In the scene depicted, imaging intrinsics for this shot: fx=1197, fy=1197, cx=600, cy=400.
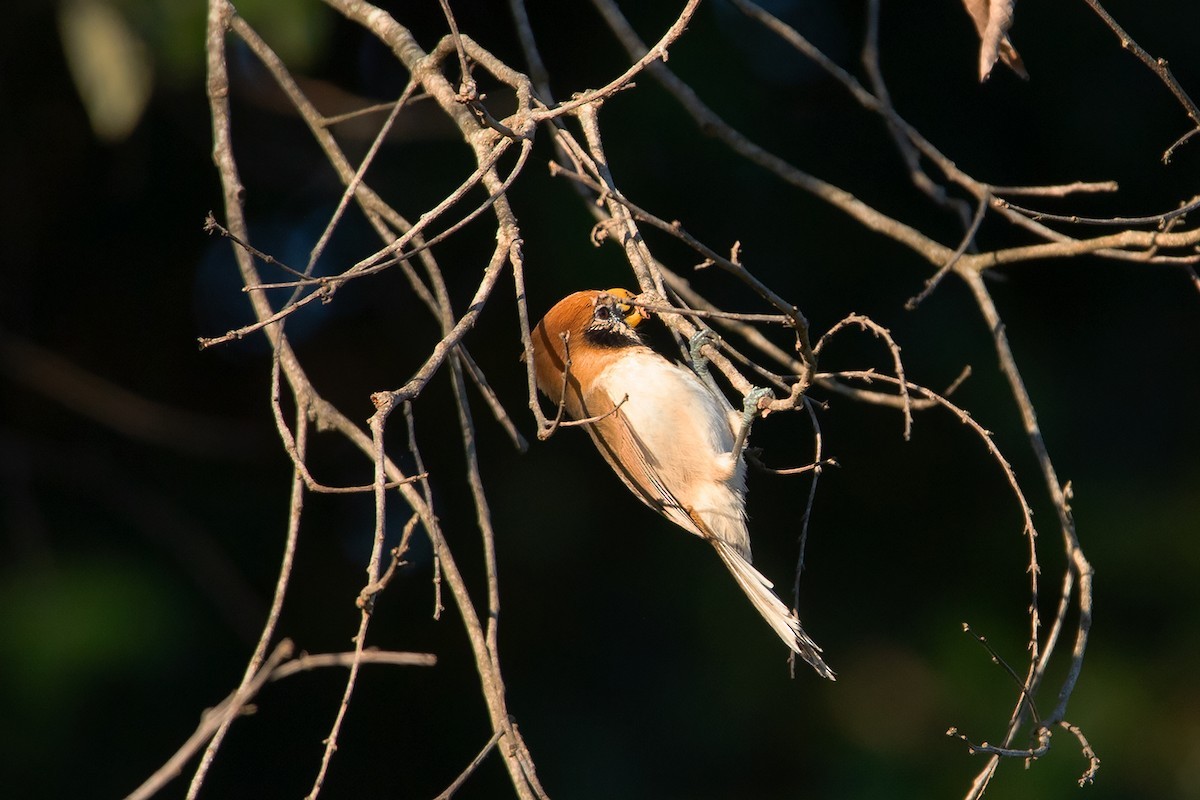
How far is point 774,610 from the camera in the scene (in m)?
2.37

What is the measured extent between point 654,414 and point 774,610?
1.66ft

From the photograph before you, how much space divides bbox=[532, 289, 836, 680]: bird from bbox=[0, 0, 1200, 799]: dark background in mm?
1151

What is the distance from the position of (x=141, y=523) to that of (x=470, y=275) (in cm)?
142

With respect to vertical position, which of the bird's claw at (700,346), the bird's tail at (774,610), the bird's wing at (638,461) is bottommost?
the bird's tail at (774,610)

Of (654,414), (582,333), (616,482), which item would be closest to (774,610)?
(654,414)

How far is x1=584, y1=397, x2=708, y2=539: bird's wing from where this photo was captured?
2680 millimetres

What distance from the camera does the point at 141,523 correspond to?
4.12 m

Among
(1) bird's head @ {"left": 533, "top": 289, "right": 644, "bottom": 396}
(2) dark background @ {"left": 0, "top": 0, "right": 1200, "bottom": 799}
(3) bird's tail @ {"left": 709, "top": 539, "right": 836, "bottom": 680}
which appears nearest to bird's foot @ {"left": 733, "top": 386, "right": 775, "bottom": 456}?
(3) bird's tail @ {"left": 709, "top": 539, "right": 836, "bottom": 680}

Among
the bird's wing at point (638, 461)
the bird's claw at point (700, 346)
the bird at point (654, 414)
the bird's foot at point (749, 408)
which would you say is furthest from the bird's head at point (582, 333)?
the bird's foot at point (749, 408)

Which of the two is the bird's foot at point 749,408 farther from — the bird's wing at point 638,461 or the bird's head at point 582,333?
the bird's head at point 582,333

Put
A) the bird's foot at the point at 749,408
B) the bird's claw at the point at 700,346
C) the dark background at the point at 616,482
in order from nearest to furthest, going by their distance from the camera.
A: 1. the bird's foot at the point at 749,408
2. the bird's claw at the point at 700,346
3. the dark background at the point at 616,482

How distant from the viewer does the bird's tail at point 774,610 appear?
7.09 ft

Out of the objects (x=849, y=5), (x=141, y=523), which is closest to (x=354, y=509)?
(x=141, y=523)

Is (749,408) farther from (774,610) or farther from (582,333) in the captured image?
(582,333)
